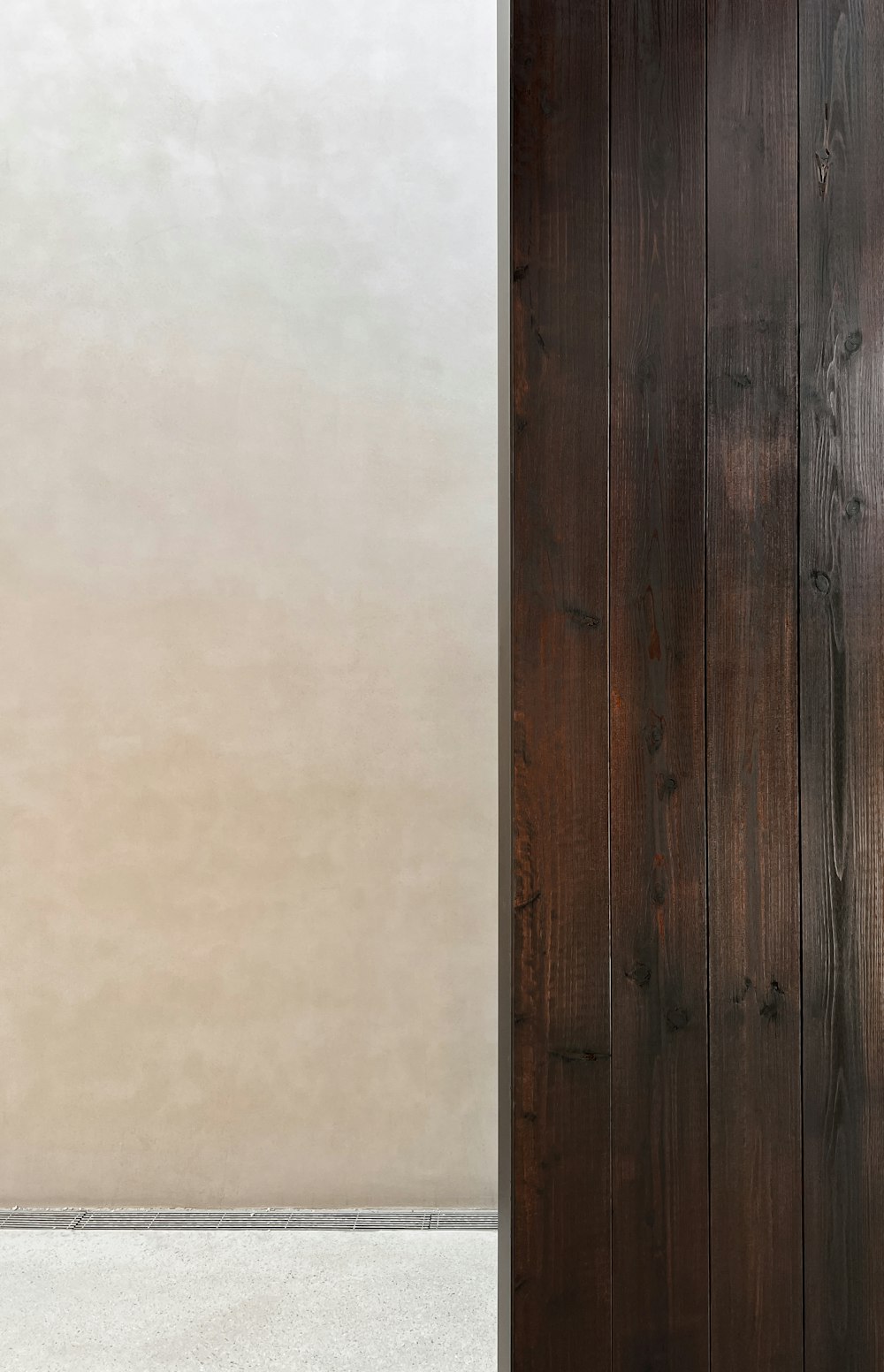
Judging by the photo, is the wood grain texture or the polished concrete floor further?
the polished concrete floor

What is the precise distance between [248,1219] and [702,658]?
196 centimetres

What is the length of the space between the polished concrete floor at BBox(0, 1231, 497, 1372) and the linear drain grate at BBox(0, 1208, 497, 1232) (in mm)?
26

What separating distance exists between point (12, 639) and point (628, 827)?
1897 mm

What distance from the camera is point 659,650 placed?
1.20 meters

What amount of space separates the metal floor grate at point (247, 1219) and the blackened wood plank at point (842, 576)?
1.45m

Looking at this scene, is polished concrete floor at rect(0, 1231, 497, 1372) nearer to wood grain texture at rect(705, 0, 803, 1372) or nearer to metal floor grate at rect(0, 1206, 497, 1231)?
metal floor grate at rect(0, 1206, 497, 1231)

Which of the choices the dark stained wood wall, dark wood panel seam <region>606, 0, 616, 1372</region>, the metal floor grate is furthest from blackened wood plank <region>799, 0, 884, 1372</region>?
the metal floor grate

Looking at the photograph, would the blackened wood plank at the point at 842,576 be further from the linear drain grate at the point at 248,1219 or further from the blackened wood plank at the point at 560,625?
the linear drain grate at the point at 248,1219

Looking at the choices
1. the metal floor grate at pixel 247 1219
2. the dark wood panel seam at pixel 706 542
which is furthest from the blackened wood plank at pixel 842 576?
the metal floor grate at pixel 247 1219

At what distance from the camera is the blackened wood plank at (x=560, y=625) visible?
116 cm

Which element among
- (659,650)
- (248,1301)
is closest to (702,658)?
(659,650)

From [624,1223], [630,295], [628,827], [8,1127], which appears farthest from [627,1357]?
[8,1127]

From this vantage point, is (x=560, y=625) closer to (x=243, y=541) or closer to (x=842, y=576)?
(x=842, y=576)

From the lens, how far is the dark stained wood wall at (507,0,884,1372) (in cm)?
116
